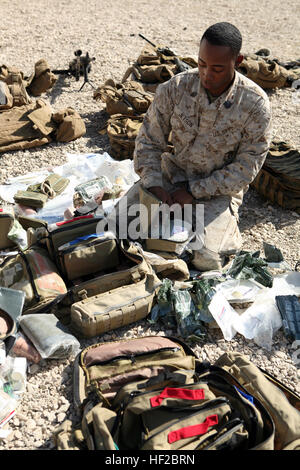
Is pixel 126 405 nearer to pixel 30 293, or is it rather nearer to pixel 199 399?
pixel 199 399

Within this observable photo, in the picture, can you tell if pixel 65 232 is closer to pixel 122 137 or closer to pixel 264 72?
pixel 122 137

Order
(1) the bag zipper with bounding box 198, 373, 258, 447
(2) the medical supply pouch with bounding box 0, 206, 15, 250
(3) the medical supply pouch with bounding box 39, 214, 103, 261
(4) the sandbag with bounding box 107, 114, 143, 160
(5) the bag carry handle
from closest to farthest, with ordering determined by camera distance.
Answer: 1. (5) the bag carry handle
2. (1) the bag zipper with bounding box 198, 373, 258, 447
3. (3) the medical supply pouch with bounding box 39, 214, 103, 261
4. (2) the medical supply pouch with bounding box 0, 206, 15, 250
5. (4) the sandbag with bounding box 107, 114, 143, 160

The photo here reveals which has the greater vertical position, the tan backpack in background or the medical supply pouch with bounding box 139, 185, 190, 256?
the tan backpack in background

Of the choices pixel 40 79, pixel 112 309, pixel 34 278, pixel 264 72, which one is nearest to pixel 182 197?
pixel 112 309

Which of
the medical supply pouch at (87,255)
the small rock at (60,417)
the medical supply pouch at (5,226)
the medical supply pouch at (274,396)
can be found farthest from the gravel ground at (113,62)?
the medical supply pouch at (5,226)

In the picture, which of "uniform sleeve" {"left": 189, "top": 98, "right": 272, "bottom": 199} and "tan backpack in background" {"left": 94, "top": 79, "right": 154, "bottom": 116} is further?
"tan backpack in background" {"left": 94, "top": 79, "right": 154, "bottom": 116}

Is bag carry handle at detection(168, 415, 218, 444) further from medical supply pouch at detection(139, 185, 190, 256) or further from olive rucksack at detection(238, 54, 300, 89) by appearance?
olive rucksack at detection(238, 54, 300, 89)

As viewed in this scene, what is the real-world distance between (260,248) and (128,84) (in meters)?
3.62

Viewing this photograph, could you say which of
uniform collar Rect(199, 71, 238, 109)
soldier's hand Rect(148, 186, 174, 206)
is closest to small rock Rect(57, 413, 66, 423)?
soldier's hand Rect(148, 186, 174, 206)

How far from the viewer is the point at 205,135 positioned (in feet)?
14.2

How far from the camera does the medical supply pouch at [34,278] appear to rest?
3557 mm

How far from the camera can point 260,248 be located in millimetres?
4785

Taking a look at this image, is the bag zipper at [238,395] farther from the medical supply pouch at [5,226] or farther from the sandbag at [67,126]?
the sandbag at [67,126]

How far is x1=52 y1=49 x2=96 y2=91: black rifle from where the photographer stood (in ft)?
25.5
